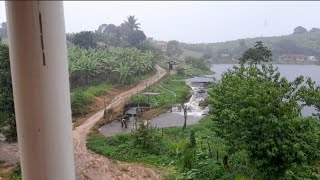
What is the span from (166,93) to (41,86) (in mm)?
19898

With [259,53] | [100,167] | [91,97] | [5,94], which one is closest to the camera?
[5,94]

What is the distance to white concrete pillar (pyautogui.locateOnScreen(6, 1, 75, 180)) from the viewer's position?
5.67 feet

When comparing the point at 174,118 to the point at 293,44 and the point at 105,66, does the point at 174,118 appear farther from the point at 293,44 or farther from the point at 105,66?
the point at 105,66

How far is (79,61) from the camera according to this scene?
70.0 feet

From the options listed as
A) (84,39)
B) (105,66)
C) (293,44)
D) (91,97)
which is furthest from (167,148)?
(84,39)

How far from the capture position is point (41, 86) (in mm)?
1787

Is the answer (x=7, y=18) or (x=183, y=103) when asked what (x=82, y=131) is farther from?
(x=7, y=18)

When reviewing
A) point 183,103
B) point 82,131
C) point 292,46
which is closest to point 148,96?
point 183,103

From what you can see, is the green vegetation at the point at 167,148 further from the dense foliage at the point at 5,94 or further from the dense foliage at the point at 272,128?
the dense foliage at the point at 5,94

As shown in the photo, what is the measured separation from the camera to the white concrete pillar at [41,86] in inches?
68.0

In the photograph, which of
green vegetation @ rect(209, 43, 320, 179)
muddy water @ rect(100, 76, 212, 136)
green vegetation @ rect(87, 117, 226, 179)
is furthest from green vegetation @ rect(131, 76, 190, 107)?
green vegetation @ rect(209, 43, 320, 179)

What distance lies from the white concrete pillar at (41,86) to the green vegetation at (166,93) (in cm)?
1758

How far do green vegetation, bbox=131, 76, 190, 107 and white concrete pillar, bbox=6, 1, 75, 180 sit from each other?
17.6 meters

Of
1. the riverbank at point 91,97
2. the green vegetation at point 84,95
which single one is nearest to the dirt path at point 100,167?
the riverbank at point 91,97
